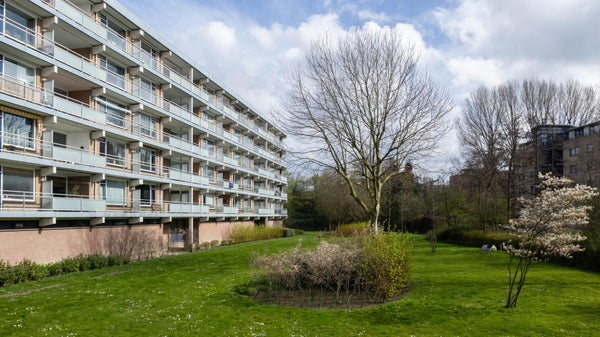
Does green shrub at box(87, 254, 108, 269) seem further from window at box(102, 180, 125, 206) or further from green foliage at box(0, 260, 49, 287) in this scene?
window at box(102, 180, 125, 206)

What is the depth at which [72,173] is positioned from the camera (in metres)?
26.0

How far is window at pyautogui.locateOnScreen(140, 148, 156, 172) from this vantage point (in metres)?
33.1

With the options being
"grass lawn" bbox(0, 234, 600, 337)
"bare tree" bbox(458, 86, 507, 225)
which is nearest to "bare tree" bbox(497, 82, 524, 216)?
"bare tree" bbox(458, 86, 507, 225)

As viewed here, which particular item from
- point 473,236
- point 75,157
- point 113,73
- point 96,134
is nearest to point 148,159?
point 96,134

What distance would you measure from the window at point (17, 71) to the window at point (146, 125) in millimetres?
9717

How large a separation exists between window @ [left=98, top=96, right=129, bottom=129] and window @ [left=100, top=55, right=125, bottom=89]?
1362mm

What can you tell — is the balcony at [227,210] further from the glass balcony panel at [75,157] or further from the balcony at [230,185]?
the glass balcony panel at [75,157]

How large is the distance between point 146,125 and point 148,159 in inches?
110

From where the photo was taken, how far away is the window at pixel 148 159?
33.1 metres

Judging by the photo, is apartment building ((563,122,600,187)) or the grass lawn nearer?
the grass lawn

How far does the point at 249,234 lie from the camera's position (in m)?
47.9

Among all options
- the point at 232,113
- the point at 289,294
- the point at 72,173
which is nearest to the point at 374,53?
the point at 289,294

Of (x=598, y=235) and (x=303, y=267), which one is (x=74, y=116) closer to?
(x=303, y=267)

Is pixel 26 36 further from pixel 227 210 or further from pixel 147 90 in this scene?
pixel 227 210
